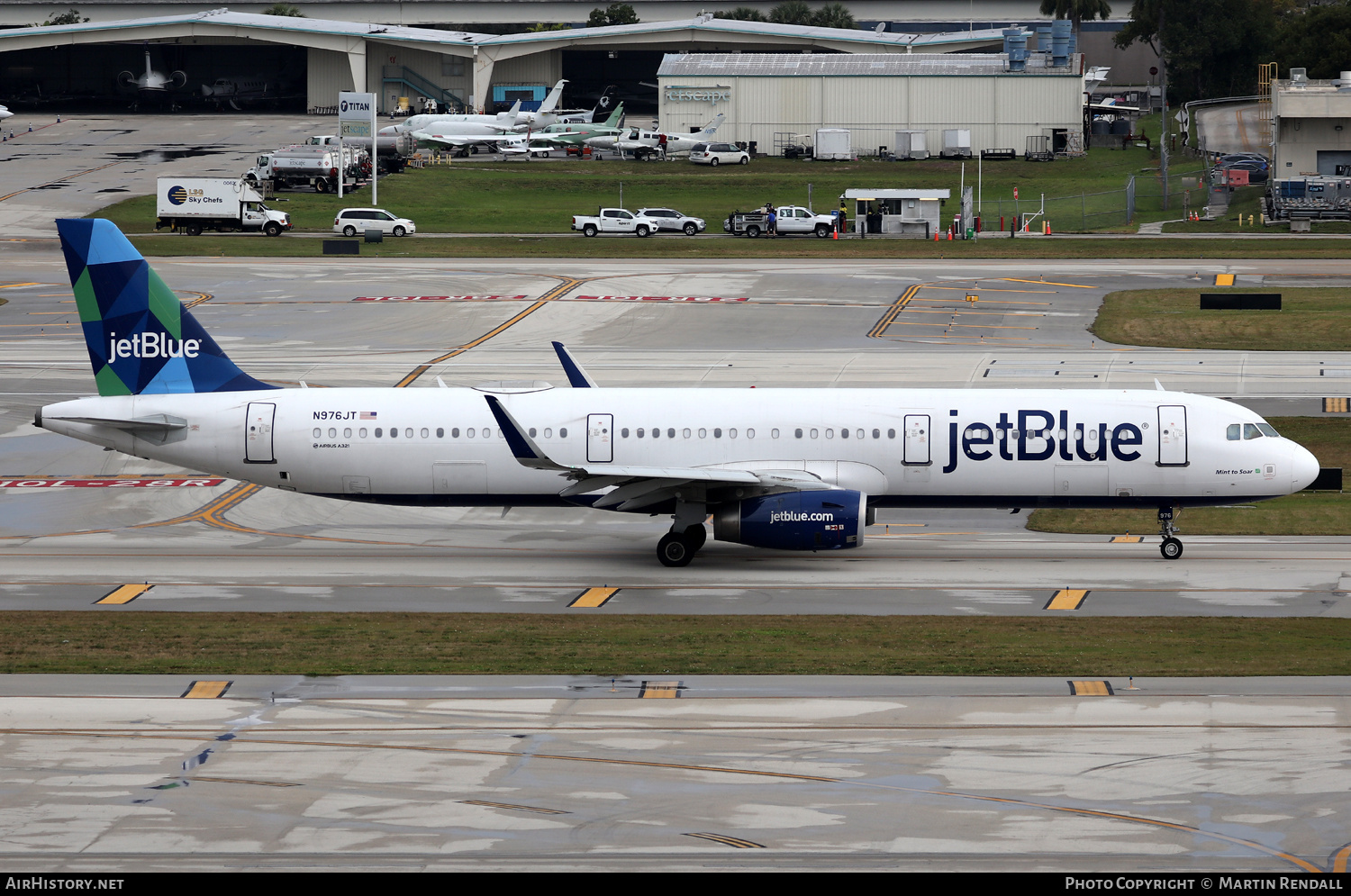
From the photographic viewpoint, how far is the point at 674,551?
35688mm

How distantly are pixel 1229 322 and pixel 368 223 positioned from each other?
179ft

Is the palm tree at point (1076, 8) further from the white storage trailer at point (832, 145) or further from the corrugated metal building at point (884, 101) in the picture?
the white storage trailer at point (832, 145)

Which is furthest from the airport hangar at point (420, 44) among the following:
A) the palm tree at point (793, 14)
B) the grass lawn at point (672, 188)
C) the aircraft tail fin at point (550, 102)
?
the grass lawn at point (672, 188)

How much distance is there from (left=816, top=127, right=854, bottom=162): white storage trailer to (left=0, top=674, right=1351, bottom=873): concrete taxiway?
107 metres

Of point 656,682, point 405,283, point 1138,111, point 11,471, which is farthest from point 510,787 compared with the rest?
point 1138,111

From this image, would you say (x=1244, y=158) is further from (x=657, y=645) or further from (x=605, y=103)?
(x=657, y=645)

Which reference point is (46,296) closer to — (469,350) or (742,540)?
(469,350)

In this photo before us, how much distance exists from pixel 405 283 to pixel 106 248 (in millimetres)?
43867

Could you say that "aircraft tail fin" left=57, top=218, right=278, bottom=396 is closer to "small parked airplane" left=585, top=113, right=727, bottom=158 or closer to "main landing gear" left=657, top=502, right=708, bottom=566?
"main landing gear" left=657, top=502, right=708, bottom=566

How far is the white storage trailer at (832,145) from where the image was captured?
424 ft

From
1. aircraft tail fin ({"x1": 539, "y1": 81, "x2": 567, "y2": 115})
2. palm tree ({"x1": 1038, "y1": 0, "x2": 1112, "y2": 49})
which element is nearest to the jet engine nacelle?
aircraft tail fin ({"x1": 539, "y1": 81, "x2": 567, "y2": 115})

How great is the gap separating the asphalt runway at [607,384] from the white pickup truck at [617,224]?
11703mm

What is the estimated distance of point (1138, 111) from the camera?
168 metres

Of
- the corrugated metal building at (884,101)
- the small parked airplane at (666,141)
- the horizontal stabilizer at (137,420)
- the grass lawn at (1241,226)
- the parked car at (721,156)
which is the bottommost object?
the horizontal stabilizer at (137,420)
